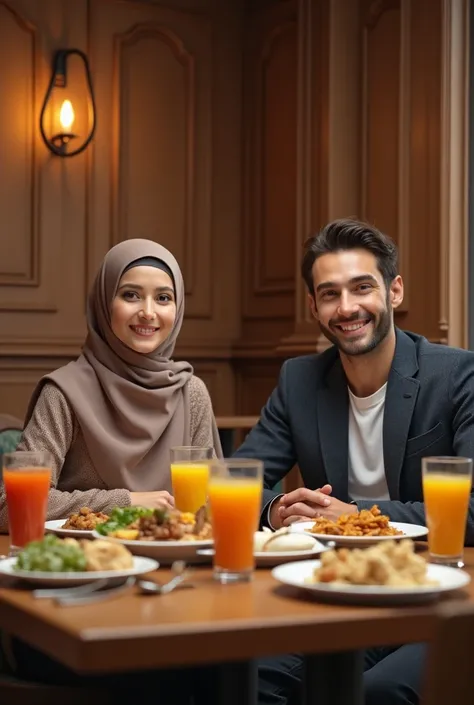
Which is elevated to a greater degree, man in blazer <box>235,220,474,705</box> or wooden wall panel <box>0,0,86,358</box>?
wooden wall panel <box>0,0,86,358</box>

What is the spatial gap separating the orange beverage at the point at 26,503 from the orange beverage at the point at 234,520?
0.31 metres

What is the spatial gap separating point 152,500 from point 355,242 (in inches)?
29.7

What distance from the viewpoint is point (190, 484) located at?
6.46ft

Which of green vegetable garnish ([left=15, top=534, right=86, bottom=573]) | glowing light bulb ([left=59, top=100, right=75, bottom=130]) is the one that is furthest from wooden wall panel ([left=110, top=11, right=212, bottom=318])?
green vegetable garnish ([left=15, top=534, right=86, bottom=573])

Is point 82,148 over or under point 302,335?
over

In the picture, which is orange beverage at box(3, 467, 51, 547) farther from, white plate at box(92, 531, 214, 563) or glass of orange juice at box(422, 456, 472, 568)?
glass of orange juice at box(422, 456, 472, 568)

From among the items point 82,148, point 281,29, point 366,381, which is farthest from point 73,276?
point 366,381

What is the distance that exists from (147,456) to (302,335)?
2.09 metres

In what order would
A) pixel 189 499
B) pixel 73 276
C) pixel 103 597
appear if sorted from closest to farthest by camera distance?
pixel 103 597
pixel 189 499
pixel 73 276

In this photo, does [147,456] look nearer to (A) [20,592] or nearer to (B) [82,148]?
(A) [20,592]

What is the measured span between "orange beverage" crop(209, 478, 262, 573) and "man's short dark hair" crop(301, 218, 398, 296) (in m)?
1.08

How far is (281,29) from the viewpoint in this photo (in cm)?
498

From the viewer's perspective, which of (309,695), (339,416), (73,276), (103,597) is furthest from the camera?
(73,276)

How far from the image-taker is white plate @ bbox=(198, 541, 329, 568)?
1.73 metres
